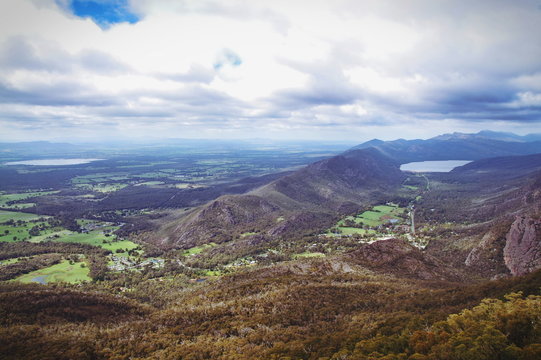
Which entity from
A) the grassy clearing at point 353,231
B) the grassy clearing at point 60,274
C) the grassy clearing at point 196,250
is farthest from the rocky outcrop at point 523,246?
the grassy clearing at point 60,274

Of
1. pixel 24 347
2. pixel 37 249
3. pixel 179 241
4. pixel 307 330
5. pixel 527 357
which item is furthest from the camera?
pixel 179 241

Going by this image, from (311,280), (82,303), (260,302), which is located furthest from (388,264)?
(82,303)

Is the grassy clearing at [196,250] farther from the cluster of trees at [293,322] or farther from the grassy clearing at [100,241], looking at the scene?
the cluster of trees at [293,322]

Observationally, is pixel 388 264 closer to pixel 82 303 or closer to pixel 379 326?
pixel 379 326

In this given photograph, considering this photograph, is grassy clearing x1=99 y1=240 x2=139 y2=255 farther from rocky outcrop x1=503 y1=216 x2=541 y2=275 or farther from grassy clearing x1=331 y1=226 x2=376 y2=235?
rocky outcrop x1=503 y1=216 x2=541 y2=275

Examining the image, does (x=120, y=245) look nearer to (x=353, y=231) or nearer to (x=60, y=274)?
(x=60, y=274)

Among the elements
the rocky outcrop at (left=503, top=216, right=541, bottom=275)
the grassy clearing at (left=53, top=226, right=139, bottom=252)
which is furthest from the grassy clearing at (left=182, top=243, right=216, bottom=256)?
the rocky outcrop at (left=503, top=216, right=541, bottom=275)
